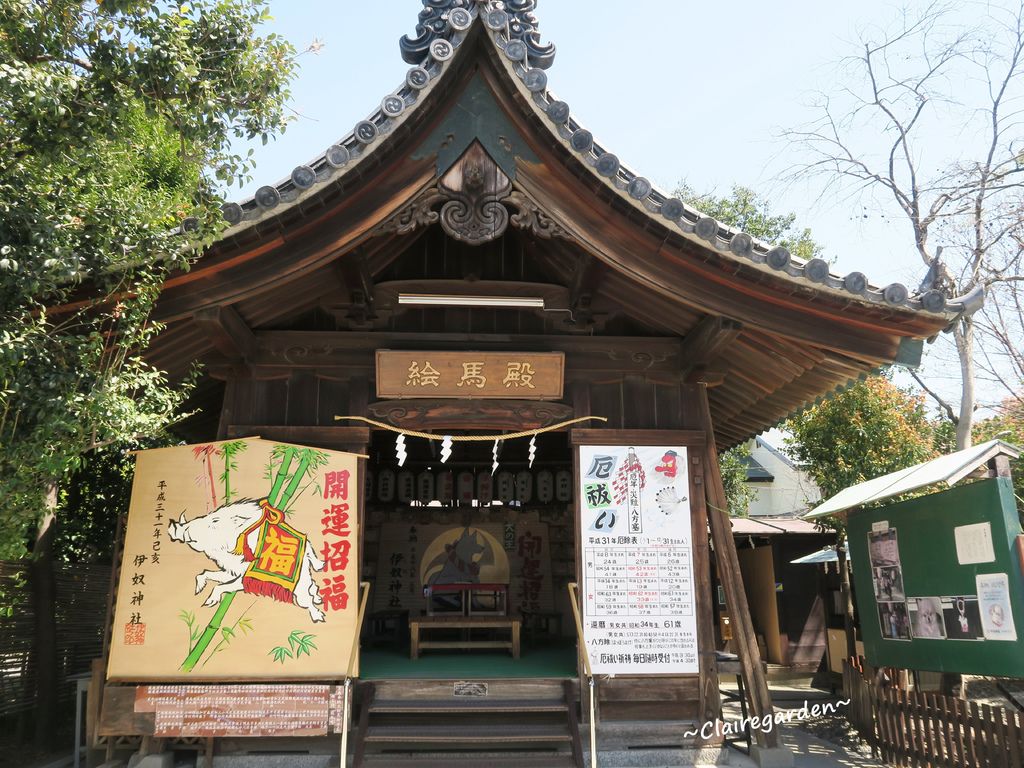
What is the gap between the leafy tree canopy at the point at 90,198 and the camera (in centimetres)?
454

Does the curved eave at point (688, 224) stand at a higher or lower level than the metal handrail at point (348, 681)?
higher

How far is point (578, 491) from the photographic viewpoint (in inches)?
291

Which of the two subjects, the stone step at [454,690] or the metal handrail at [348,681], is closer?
the metal handrail at [348,681]

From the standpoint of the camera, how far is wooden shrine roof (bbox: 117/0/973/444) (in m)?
6.09

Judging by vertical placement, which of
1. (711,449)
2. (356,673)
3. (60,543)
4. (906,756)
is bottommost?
(906,756)

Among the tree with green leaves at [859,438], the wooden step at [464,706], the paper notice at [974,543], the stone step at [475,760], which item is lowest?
the stone step at [475,760]

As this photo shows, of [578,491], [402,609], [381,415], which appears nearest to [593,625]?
[578,491]

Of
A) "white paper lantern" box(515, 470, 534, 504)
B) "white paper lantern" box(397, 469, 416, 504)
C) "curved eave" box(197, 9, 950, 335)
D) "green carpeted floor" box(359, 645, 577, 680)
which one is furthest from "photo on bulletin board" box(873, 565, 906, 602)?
"white paper lantern" box(397, 469, 416, 504)

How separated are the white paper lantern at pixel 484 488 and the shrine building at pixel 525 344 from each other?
360cm

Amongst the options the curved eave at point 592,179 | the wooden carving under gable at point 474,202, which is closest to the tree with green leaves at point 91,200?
the curved eave at point 592,179

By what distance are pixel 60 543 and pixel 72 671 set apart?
168 centimetres

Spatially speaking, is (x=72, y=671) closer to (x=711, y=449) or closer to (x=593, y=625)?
(x=593, y=625)

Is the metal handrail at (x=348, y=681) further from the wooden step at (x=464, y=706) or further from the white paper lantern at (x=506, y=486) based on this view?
the white paper lantern at (x=506, y=486)

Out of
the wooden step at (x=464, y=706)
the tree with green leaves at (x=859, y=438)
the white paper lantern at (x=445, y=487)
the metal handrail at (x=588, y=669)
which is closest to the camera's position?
the metal handrail at (x=588, y=669)
